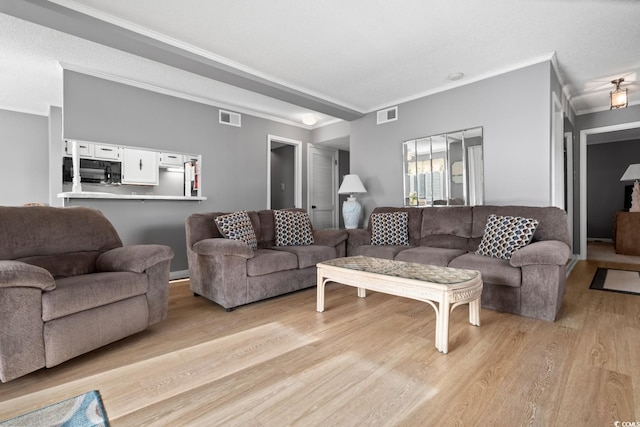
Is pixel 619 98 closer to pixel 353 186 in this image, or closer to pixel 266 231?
pixel 353 186

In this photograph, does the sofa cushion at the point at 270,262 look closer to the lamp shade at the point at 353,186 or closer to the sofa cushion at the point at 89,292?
the sofa cushion at the point at 89,292

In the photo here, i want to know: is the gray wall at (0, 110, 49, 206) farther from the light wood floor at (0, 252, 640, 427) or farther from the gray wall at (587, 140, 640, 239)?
the gray wall at (587, 140, 640, 239)

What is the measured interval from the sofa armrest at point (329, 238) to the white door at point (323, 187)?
2149mm

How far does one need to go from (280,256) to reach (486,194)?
8.49 ft

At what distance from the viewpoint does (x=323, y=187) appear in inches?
249

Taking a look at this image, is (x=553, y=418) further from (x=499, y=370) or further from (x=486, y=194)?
(x=486, y=194)

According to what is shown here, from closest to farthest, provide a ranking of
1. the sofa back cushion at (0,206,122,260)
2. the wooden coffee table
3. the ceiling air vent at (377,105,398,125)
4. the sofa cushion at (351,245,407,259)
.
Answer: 1. the wooden coffee table
2. the sofa back cushion at (0,206,122,260)
3. the sofa cushion at (351,245,407,259)
4. the ceiling air vent at (377,105,398,125)

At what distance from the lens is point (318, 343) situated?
6.77 feet

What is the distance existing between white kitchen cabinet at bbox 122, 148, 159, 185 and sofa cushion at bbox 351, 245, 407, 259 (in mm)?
3068

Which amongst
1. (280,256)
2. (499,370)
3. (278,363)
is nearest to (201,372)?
(278,363)

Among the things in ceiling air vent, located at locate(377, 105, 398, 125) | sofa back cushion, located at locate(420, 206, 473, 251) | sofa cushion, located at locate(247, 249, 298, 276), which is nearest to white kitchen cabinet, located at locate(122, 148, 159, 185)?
sofa cushion, located at locate(247, 249, 298, 276)

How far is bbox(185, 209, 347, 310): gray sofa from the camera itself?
2.72 meters

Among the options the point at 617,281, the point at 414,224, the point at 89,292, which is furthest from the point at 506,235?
the point at 89,292

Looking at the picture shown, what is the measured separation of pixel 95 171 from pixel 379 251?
380 cm
